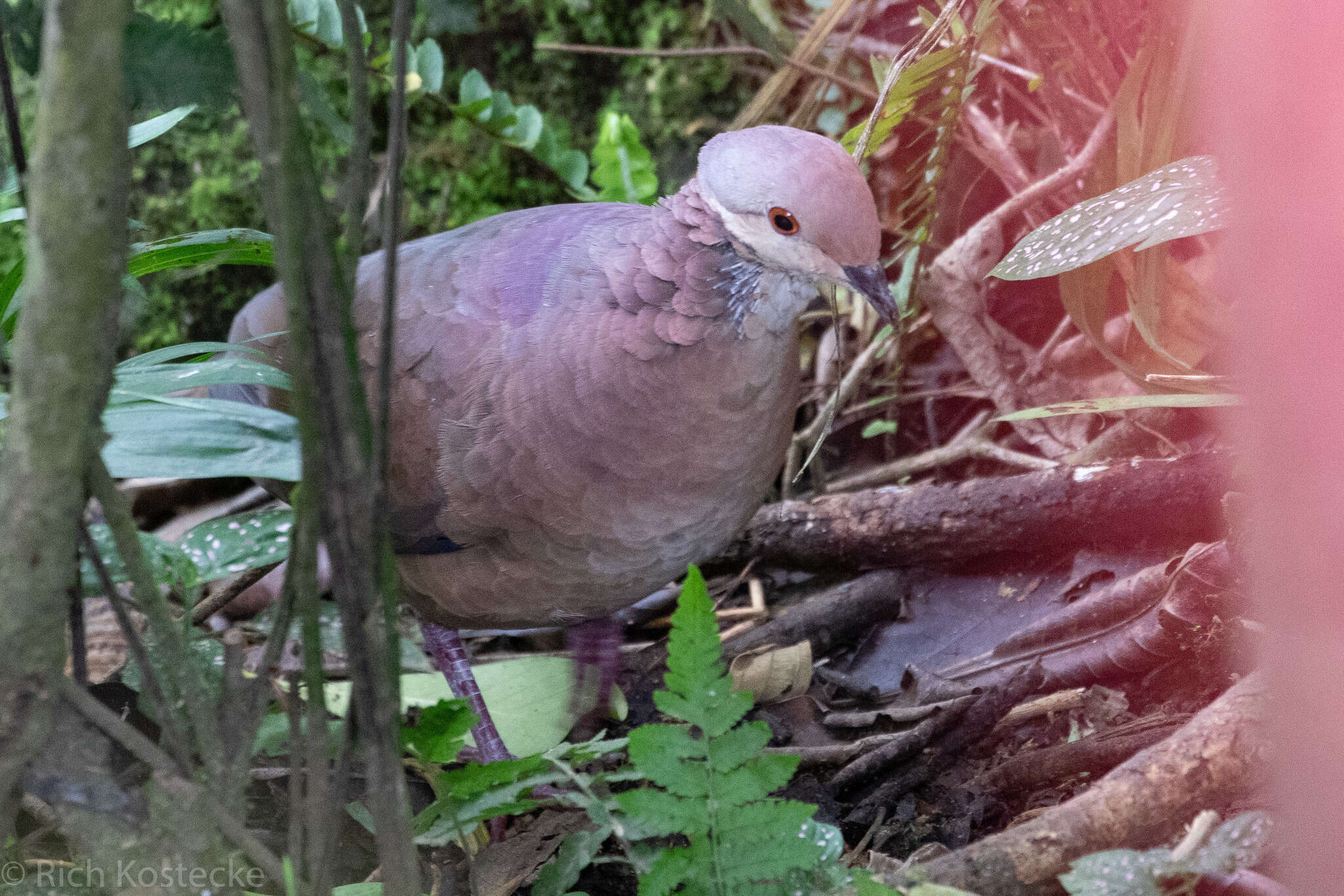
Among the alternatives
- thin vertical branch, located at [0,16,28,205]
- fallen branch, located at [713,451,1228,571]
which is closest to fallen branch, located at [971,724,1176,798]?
fallen branch, located at [713,451,1228,571]

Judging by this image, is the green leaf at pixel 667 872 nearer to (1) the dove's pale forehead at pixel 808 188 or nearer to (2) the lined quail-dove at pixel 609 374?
(2) the lined quail-dove at pixel 609 374

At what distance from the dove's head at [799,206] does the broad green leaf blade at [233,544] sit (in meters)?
0.95

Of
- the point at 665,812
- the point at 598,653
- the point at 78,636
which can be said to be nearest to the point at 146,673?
the point at 78,636

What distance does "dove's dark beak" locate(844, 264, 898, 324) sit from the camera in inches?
72.6

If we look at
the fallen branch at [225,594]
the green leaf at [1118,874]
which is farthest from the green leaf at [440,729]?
the fallen branch at [225,594]

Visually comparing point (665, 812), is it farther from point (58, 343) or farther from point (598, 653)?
point (598, 653)

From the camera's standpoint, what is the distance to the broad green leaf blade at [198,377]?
1312 mm

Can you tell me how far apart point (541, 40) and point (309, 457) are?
3.08 meters

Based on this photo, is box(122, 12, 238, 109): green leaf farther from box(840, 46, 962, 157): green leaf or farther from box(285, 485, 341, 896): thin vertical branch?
box(840, 46, 962, 157): green leaf

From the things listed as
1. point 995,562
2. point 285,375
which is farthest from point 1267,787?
point 285,375

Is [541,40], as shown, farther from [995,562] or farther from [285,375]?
[285,375]

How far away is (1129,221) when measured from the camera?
162 cm

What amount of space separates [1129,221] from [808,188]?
0.51 metres

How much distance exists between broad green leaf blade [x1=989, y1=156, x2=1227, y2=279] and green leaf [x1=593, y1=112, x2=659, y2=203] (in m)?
1.63
